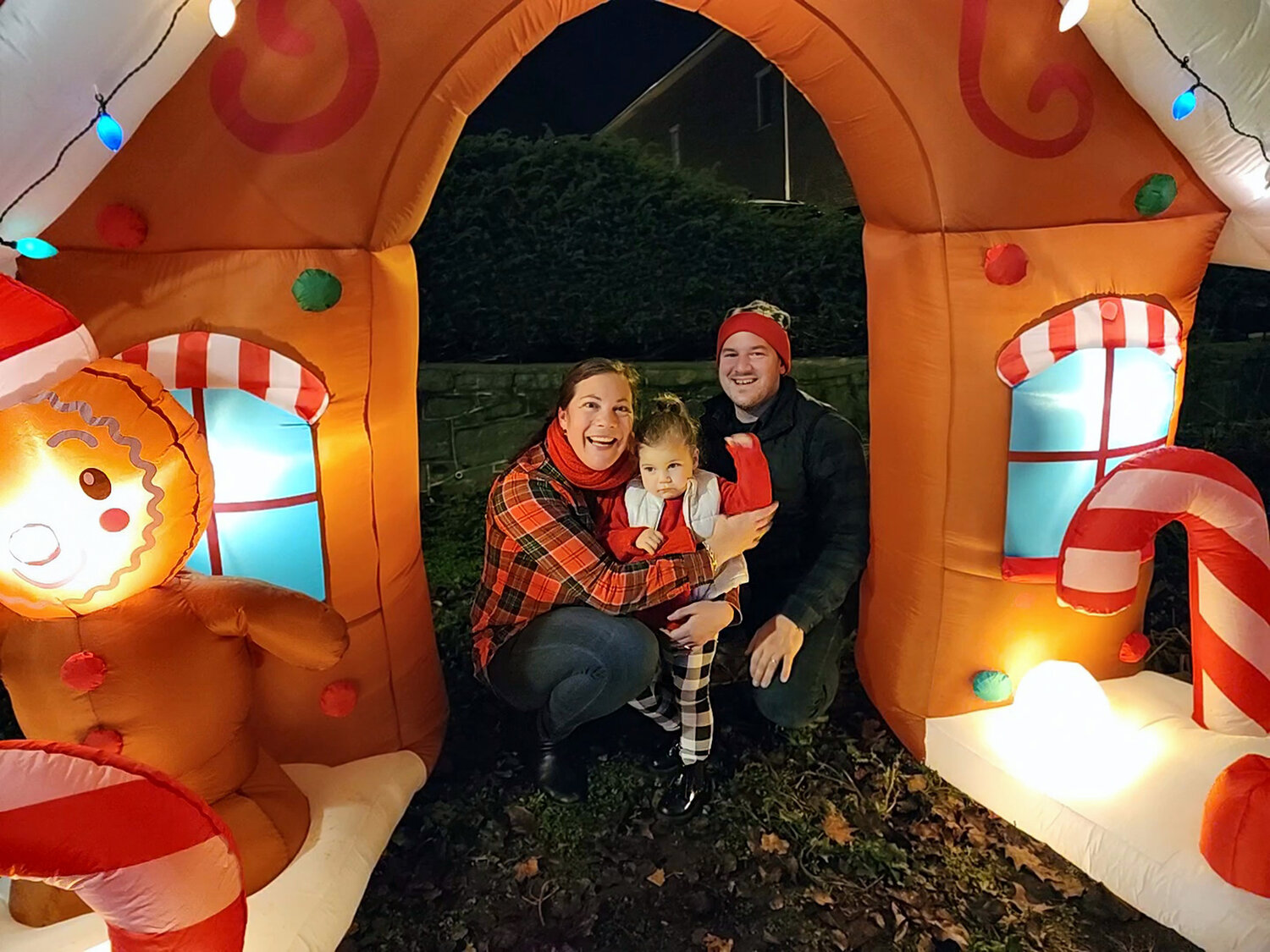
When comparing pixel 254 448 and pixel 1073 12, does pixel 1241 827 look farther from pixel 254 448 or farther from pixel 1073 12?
pixel 254 448

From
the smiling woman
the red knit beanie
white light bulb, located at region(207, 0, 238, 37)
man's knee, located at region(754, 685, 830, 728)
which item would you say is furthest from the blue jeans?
white light bulb, located at region(207, 0, 238, 37)

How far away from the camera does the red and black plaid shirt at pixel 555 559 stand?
2.59 metres

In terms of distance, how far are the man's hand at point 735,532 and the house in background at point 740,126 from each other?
253 centimetres

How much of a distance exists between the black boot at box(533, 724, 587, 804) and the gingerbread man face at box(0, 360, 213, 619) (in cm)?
130

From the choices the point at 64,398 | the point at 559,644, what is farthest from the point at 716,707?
the point at 64,398

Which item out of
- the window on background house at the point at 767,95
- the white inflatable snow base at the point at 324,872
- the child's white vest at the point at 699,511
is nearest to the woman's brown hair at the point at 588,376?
the child's white vest at the point at 699,511

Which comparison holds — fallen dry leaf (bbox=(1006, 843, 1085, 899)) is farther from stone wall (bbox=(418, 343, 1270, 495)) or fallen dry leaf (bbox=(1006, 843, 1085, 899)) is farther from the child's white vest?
stone wall (bbox=(418, 343, 1270, 495))

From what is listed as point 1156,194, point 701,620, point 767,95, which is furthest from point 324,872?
point 767,95

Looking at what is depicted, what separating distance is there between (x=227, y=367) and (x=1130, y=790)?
260 centimetres

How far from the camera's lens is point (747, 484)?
2.78 m

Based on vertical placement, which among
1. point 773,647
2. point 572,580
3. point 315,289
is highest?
point 315,289

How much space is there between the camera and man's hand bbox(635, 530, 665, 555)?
2645 millimetres

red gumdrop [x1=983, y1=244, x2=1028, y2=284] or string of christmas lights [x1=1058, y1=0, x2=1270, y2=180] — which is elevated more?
string of christmas lights [x1=1058, y1=0, x2=1270, y2=180]

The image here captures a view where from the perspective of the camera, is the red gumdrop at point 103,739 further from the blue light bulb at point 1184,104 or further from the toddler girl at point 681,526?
the blue light bulb at point 1184,104
